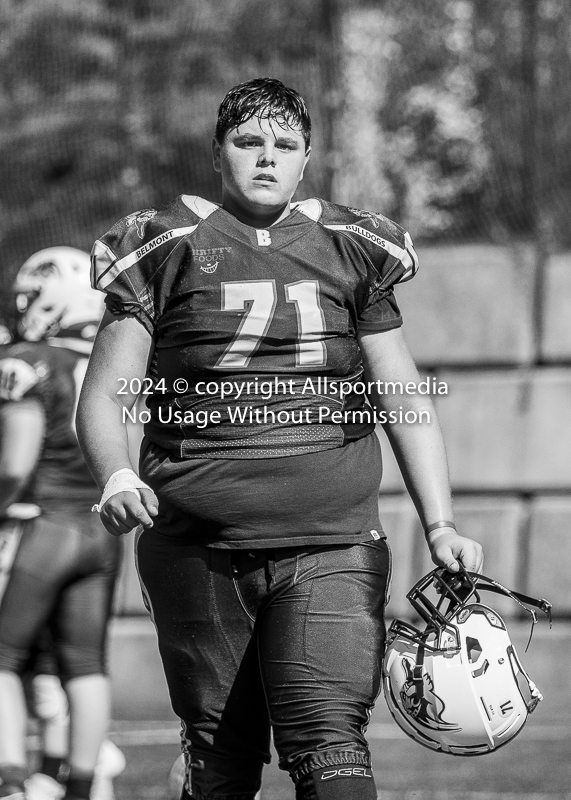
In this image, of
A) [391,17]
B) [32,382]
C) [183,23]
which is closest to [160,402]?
[32,382]

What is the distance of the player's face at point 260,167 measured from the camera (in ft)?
9.37

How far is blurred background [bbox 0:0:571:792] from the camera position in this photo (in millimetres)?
6875

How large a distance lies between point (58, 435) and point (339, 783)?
2.26 m

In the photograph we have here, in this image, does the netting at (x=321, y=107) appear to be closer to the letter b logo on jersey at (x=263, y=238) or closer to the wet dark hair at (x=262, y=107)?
the wet dark hair at (x=262, y=107)

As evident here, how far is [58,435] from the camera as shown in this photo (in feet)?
14.9

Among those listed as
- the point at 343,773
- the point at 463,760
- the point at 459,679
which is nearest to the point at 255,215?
the point at 459,679

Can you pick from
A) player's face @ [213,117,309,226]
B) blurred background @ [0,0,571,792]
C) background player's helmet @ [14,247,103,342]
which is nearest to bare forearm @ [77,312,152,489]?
player's face @ [213,117,309,226]

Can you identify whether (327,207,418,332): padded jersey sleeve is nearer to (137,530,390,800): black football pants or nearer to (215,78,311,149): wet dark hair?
(215,78,311,149): wet dark hair

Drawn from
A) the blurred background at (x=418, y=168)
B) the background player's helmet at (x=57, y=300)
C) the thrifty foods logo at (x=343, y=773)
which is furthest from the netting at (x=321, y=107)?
the thrifty foods logo at (x=343, y=773)

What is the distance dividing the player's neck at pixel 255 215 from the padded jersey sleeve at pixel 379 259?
0.12 m

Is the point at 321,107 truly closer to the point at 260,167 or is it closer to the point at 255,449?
the point at 260,167

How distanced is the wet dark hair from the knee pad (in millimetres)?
1425

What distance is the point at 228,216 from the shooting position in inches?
114

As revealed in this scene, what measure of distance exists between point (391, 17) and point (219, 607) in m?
5.67
